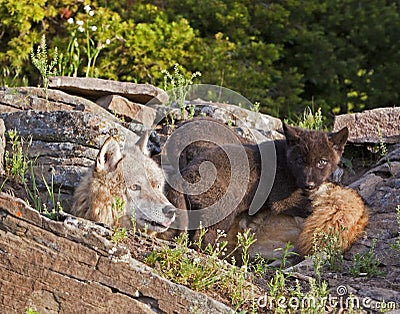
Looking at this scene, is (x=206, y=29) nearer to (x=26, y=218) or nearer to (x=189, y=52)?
(x=189, y=52)

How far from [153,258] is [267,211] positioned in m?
2.51

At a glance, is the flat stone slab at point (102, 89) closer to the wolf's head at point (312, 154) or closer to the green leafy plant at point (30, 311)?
the wolf's head at point (312, 154)

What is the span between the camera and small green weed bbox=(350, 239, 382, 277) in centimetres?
583

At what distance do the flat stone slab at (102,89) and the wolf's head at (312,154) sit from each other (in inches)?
81.6

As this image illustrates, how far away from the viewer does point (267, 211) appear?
7.25 metres

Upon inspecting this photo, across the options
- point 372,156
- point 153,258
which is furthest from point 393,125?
point 153,258

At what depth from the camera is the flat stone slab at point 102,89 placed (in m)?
8.67

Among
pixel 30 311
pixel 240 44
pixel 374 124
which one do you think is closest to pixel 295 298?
pixel 30 311

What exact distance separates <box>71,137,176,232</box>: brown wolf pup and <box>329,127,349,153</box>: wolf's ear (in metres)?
2.14

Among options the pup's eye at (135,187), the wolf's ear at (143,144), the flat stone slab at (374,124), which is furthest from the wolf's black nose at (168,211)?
the flat stone slab at (374,124)

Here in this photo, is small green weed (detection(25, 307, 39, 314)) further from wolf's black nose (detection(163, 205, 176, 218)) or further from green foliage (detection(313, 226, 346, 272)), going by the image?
green foliage (detection(313, 226, 346, 272))

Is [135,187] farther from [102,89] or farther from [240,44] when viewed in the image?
[240,44]

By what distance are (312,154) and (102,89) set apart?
284 cm

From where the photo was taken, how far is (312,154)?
285 inches
